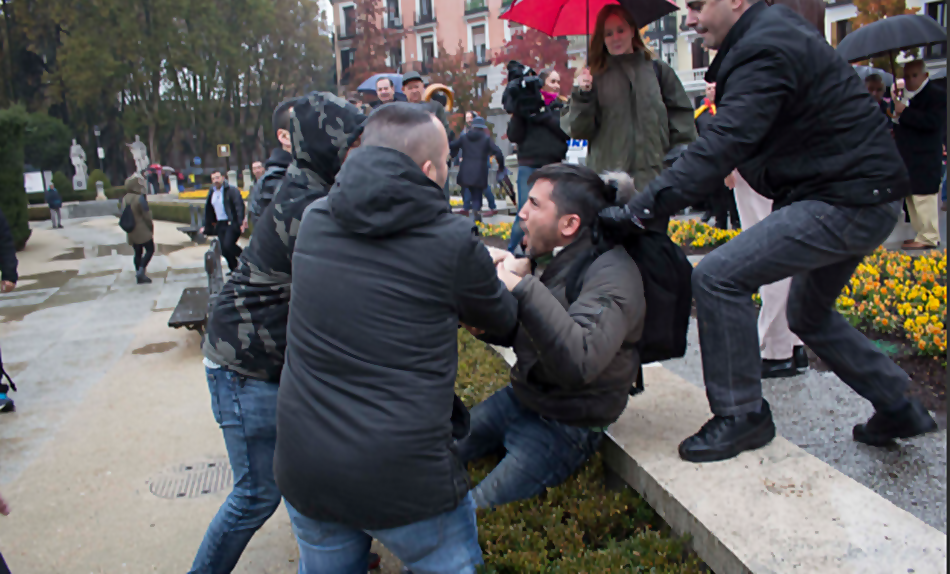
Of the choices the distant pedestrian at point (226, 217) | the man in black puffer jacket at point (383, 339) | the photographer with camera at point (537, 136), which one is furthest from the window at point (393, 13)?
the man in black puffer jacket at point (383, 339)

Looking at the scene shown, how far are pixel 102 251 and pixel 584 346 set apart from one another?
18.0m

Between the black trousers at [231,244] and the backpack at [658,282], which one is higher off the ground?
the backpack at [658,282]

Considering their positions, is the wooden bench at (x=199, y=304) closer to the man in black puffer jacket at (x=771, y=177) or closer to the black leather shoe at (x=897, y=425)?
the man in black puffer jacket at (x=771, y=177)

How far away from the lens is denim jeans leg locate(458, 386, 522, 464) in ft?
10.5

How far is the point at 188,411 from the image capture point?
5508 mm

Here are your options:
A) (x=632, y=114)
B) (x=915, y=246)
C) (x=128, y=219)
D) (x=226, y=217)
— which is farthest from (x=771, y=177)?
(x=128, y=219)

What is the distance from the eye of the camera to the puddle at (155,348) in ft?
24.7

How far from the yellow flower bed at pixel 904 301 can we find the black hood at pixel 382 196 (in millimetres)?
3623

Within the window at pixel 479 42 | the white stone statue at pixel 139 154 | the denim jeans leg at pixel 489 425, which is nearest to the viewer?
the denim jeans leg at pixel 489 425

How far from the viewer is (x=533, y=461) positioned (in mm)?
2924

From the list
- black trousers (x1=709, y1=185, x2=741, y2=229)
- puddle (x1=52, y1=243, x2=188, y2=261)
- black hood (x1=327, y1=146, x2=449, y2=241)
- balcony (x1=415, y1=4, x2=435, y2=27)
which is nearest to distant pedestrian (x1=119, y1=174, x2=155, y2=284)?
puddle (x1=52, y1=243, x2=188, y2=261)

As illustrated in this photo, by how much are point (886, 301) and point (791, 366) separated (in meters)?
1.41

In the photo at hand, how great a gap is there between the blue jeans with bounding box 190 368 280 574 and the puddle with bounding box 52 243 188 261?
15.4m

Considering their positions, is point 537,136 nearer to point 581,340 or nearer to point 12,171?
point 581,340
